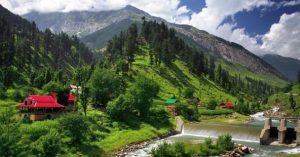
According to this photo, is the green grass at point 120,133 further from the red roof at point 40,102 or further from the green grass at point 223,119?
the green grass at point 223,119

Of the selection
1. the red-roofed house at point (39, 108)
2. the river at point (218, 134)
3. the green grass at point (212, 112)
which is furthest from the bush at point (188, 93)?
the red-roofed house at point (39, 108)

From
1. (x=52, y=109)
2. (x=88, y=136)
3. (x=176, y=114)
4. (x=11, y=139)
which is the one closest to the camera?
(x=11, y=139)

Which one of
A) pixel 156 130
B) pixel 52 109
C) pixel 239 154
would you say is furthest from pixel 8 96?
pixel 239 154

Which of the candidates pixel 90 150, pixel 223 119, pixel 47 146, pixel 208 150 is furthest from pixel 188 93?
pixel 47 146

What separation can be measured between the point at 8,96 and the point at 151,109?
53474 millimetres

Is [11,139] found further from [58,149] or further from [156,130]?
[156,130]

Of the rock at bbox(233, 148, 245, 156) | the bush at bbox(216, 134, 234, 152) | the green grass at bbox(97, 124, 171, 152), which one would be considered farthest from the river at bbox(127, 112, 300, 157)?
the bush at bbox(216, 134, 234, 152)

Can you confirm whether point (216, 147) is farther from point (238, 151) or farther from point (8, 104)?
point (8, 104)

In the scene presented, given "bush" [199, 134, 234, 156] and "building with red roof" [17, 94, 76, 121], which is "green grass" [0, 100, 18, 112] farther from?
"bush" [199, 134, 234, 156]

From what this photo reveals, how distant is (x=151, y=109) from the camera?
13750cm

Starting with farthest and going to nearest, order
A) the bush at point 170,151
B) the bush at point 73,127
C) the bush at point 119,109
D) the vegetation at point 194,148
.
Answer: the bush at point 119,109 → the bush at point 73,127 → the vegetation at point 194,148 → the bush at point 170,151

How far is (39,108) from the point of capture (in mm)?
107688

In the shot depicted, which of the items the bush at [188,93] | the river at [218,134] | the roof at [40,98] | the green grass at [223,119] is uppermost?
the bush at [188,93]

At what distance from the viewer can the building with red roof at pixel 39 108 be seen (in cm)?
10456
